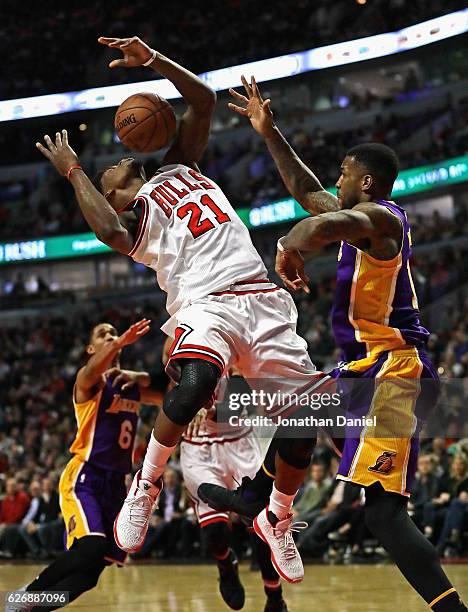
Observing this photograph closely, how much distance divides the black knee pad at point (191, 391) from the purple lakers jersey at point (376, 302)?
716 mm

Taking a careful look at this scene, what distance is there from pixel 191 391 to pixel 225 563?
2.83 meters

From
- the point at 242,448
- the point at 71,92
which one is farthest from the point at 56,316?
the point at 242,448

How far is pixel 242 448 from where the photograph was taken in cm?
753

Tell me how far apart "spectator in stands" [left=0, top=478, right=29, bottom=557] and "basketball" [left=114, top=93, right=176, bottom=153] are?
9.72 meters

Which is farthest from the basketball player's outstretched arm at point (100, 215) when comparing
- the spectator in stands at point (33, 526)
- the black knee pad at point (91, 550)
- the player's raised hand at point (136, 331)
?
the spectator in stands at point (33, 526)

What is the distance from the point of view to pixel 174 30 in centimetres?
3025

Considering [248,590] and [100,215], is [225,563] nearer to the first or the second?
[248,590]

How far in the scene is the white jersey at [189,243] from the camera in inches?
193

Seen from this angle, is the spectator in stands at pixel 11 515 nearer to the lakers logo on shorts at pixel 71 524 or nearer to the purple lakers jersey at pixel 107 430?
the purple lakers jersey at pixel 107 430

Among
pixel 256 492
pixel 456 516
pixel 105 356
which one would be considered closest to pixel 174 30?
pixel 456 516

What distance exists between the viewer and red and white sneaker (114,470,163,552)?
4.71 meters

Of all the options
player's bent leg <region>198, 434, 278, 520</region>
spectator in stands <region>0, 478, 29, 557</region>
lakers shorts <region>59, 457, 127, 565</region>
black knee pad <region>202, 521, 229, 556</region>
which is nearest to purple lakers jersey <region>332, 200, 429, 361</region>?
player's bent leg <region>198, 434, 278, 520</region>

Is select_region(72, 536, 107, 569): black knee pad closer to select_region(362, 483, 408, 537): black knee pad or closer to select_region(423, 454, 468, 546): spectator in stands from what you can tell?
select_region(362, 483, 408, 537): black knee pad

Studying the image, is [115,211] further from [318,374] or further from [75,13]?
[75,13]
